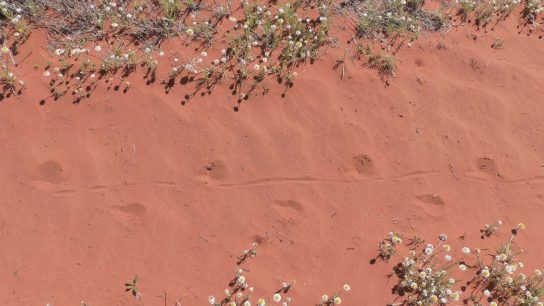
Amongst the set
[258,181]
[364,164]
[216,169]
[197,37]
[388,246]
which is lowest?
[388,246]

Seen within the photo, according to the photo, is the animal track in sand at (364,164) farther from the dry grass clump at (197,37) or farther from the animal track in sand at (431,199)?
the dry grass clump at (197,37)

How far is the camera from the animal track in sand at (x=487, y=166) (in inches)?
235

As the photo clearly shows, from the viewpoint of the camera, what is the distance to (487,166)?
600 cm

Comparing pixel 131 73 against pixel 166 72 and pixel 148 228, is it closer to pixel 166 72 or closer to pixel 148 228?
pixel 166 72

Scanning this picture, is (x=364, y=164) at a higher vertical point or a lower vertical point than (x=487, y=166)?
higher

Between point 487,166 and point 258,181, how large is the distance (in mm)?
2909

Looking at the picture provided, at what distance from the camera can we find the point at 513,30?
7090 mm

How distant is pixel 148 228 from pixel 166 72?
2.05m

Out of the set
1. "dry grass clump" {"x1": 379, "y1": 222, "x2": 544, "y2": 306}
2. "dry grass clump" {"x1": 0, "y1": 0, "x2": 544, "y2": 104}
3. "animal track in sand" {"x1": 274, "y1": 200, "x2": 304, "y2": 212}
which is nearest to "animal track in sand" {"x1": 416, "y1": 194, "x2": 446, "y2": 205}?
"dry grass clump" {"x1": 379, "y1": 222, "x2": 544, "y2": 306}

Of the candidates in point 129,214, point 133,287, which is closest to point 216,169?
point 129,214

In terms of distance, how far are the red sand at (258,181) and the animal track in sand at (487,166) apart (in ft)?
0.05

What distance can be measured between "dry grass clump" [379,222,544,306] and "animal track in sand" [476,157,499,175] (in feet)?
3.09

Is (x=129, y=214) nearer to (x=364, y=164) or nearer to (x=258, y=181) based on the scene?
(x=258, y=181)

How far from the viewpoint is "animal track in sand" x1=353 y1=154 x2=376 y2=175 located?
18.9 ft
